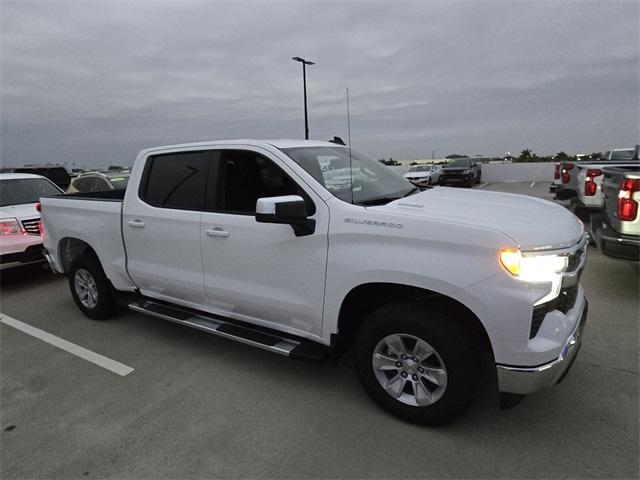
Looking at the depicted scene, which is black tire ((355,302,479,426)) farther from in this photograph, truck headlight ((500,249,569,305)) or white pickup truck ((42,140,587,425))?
truck headlight ((500,249,569,305))

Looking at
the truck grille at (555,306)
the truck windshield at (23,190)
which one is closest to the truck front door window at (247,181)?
the truck grille at (555,306)

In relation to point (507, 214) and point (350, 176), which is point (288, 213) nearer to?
point (350, 176)

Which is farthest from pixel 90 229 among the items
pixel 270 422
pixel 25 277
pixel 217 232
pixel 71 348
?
pixel 25 277

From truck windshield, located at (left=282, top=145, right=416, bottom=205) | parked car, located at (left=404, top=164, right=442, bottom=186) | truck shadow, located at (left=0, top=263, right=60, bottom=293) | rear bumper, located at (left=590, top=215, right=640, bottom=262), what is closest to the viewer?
truck windshield, located at (left=282, top=145, right=416, bottom=205)

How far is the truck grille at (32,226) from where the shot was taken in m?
6.14

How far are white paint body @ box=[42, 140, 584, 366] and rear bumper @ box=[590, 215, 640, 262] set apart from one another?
1.75 meters

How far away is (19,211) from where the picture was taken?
6.32 metres

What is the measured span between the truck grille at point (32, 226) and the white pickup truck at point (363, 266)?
2.97 m

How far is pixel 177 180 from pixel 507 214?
271 cm

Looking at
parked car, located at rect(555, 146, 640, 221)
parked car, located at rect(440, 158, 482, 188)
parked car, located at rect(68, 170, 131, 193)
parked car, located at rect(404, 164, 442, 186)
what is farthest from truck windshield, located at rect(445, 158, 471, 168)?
parked car, located at rect(68, 170, 131, 193)

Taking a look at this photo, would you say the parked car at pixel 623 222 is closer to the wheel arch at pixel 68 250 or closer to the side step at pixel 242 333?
the side step at pixel 242 333

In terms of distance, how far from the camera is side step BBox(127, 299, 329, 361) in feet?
9.63

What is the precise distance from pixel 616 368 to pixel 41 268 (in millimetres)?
8543

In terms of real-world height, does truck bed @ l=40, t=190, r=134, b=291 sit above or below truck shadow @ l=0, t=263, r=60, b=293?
above
